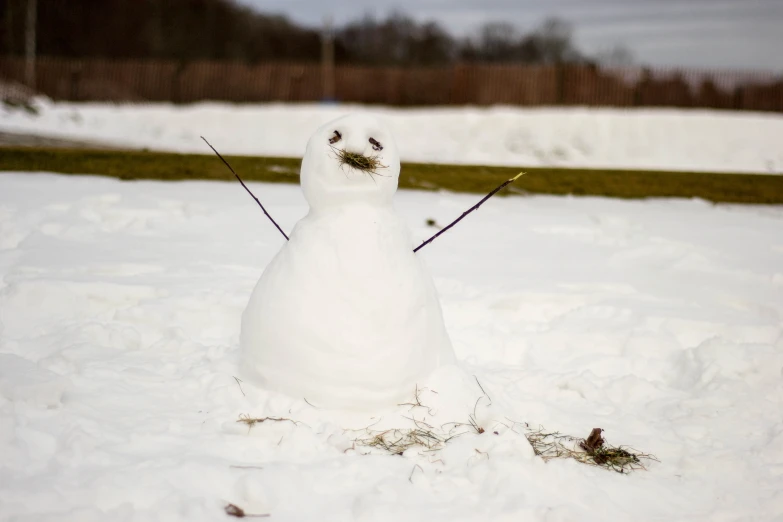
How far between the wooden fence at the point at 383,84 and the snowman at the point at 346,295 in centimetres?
2359

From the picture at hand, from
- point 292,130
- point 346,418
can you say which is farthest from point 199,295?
point 292,130

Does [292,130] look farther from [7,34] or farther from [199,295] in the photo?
[7,34]

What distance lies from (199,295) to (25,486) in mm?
2393

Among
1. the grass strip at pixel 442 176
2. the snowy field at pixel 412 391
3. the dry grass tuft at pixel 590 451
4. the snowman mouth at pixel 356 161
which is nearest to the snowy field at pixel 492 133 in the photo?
the grass strip at pixel 442 176

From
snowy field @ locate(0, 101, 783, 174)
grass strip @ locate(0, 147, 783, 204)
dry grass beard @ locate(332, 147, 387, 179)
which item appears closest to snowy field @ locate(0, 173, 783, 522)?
dry grass beard @ locate(332, 147, 387, 179)

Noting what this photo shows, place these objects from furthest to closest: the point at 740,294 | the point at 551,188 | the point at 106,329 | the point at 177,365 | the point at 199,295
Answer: the point at 551,188 → the point at 740,294 → the point at 199,295 → the point at 106,329 → the point at 177,365

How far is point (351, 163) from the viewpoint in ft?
13.0

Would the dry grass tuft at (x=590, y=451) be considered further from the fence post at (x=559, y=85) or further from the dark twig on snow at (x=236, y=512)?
the fence post at (x=559, y=85)

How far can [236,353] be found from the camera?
180 inches

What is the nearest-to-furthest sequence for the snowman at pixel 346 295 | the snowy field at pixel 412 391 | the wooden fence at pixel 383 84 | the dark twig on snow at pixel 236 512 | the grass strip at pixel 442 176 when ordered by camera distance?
1. the dark twig on snow at pixel 236 512
2. the snowy field at pixel 412 391
3. the snowman at pixel 346 295
4. the grass strip at pixel 442 176
5. the wooden fence at pixel 383 84

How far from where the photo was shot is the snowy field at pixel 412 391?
333cm

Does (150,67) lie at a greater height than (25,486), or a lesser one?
greater

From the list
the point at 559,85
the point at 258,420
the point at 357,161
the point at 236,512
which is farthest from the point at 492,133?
the point at 236,512

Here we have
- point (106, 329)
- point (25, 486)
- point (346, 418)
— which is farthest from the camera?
point (106, 329)
